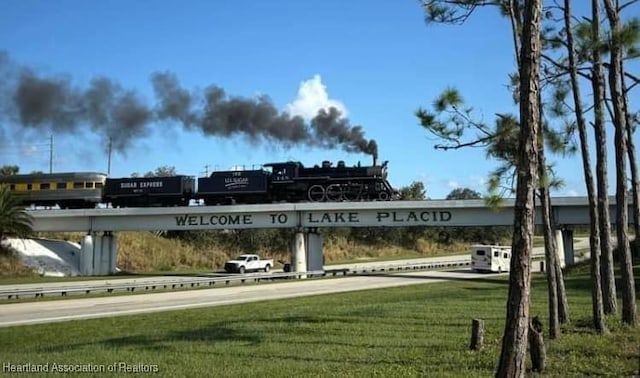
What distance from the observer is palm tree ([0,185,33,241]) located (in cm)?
4453

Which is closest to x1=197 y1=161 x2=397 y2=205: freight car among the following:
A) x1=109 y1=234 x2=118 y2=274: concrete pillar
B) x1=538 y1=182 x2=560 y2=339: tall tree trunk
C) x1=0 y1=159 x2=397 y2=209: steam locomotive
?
x1=0 y1=159 x2=397 y2=209: steam locomotive

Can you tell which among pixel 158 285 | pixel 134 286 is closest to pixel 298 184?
Result: pixel 158 285

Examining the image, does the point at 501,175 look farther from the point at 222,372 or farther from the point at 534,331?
the point at 222,372

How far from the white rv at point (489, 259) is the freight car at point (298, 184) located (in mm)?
10035

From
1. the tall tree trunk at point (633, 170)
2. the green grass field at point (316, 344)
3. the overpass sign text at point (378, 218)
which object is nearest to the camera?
the green grass field at point (316, 344)

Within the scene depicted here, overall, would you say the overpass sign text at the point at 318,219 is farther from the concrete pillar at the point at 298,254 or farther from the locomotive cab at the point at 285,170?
the locomotive cab at the point at 285,170

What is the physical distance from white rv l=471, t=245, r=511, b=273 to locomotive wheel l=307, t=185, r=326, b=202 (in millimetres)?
14593

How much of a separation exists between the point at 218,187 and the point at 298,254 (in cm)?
795

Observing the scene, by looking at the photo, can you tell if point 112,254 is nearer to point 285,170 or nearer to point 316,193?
point 285,170

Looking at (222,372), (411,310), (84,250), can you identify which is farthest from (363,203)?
(222,372)

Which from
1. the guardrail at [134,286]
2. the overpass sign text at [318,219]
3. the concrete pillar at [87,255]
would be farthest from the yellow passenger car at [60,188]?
the guardrail at [134,286]

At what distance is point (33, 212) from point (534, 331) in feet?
158

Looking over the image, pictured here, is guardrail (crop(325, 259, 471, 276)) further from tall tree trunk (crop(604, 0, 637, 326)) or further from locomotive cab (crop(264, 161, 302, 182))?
tall tree trunk (crop(604, 0, 637, 326))

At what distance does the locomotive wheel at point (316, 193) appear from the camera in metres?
45.4
